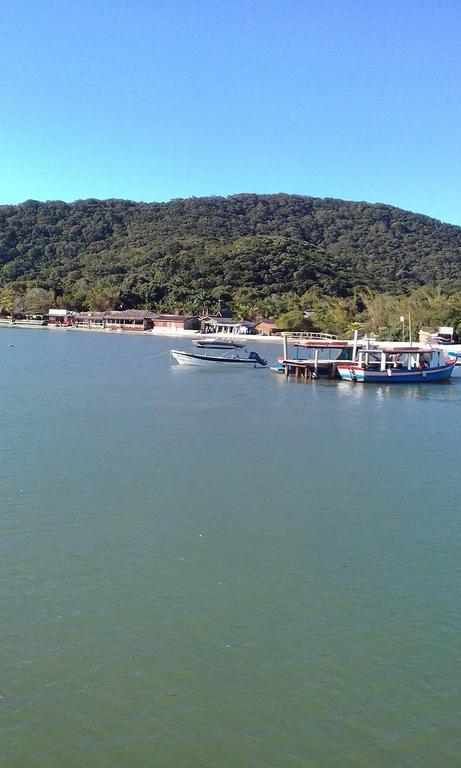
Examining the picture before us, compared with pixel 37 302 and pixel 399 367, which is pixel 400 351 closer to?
pixel 399 367

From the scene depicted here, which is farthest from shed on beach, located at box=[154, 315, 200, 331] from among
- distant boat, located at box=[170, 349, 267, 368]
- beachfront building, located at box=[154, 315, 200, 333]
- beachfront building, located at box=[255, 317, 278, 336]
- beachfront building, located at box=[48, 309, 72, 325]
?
distant boat, located at box=[170, 349, 267, 368]

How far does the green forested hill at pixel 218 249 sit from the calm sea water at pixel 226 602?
76.9 m

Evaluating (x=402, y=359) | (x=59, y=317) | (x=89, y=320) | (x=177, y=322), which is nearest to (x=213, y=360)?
(x=402, y=359)

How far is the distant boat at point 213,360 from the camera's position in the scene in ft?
123

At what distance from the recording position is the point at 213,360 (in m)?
38.1

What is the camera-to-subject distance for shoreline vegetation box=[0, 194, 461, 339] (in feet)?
269

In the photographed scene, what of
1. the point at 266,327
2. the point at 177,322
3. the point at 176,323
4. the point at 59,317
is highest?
the point at 59,317

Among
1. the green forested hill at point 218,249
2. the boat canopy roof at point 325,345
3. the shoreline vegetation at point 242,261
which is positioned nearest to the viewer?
the boat canopy roof at point 325,345

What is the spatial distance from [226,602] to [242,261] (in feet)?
320

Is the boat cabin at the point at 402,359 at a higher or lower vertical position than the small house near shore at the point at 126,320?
lower

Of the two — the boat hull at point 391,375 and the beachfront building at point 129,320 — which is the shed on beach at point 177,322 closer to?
the beachfront building at point 129,320

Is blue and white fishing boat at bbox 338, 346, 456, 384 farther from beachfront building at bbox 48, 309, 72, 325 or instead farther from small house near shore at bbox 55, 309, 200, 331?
beachfront building at bbox 48, 309, 72, 325

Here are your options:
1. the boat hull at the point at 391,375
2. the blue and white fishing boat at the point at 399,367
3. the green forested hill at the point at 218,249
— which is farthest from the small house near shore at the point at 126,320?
the boat hull at the point at 391,375

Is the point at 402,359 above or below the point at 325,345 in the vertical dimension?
below
